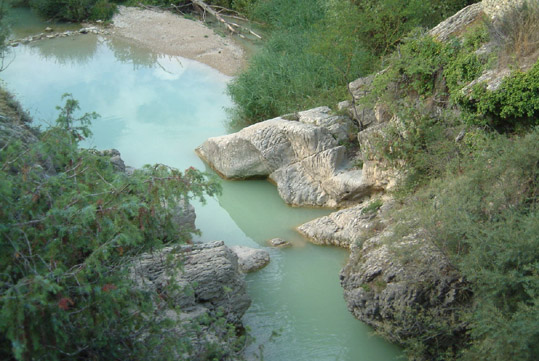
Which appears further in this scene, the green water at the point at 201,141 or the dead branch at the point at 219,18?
the dead branch at the point at 219,18

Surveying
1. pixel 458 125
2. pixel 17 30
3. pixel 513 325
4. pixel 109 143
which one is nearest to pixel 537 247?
pixel 513 325

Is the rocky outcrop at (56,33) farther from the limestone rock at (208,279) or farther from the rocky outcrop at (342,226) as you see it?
the limestone rock at (208,279)

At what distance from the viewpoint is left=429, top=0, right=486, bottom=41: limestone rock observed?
10.5 meters

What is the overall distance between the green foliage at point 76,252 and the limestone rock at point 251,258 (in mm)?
3527

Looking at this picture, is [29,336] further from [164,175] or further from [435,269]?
[435,269]

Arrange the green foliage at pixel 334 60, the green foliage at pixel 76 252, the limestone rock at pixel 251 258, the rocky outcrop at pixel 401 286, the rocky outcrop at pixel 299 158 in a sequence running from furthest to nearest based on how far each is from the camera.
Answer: the green foliage at pixel 334 60
the rocky outcrop at pixel 299 158
the limestone rock at pixel 251 258
the rocky outcrop at pixel 401 286
the green foliage at pixel 76 252

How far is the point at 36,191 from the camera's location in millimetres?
4848

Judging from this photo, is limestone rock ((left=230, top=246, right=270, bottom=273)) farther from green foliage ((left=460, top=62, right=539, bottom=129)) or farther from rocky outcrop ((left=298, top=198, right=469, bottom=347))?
green foliage ((left=460, top=62, right=539, bottom=129))

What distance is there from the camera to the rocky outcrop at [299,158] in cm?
1100

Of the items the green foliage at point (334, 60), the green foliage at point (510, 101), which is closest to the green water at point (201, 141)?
the green foliage at point (334, 60)

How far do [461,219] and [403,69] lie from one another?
436cm

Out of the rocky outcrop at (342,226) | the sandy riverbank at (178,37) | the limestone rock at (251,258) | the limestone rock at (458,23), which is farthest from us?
the sandy riverbank at (178,37)

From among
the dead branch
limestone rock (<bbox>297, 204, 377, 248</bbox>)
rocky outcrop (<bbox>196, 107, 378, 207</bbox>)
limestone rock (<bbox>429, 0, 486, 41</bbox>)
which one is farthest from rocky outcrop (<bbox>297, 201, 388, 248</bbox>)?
the dead branch

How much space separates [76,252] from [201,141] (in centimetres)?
919
